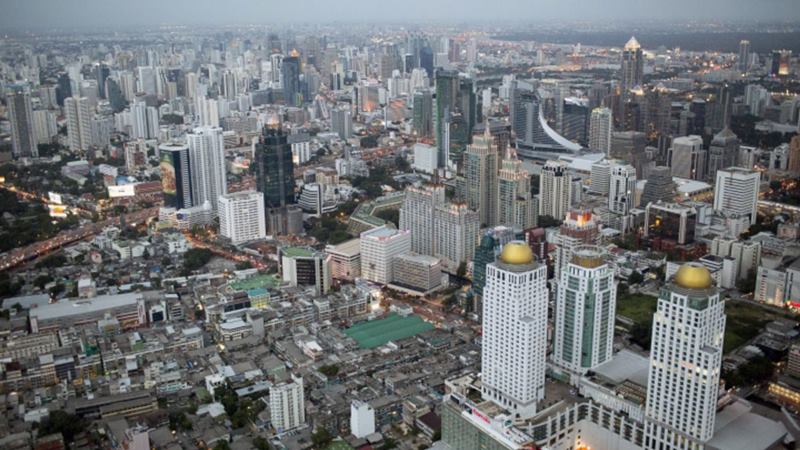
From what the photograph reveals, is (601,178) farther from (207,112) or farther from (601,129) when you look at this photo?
(207,112)

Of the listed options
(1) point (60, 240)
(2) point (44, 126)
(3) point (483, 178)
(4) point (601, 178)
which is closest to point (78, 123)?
(2) point (44, 126)

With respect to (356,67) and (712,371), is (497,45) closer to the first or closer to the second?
(356,67)

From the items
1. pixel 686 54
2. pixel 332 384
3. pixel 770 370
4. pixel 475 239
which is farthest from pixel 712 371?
pixel 686 54

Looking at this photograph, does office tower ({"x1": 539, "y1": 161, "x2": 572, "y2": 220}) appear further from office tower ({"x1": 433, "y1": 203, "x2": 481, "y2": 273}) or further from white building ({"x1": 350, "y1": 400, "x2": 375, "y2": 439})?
white building ({"x1": 350, "y1": 400, "x2": 375, "y2": 439})

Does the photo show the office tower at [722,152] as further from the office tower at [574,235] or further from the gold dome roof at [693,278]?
the gold dome roof at [693,278]

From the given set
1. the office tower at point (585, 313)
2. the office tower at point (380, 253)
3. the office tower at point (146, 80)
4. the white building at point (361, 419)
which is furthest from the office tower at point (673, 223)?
the office tower at point (146, 80)
